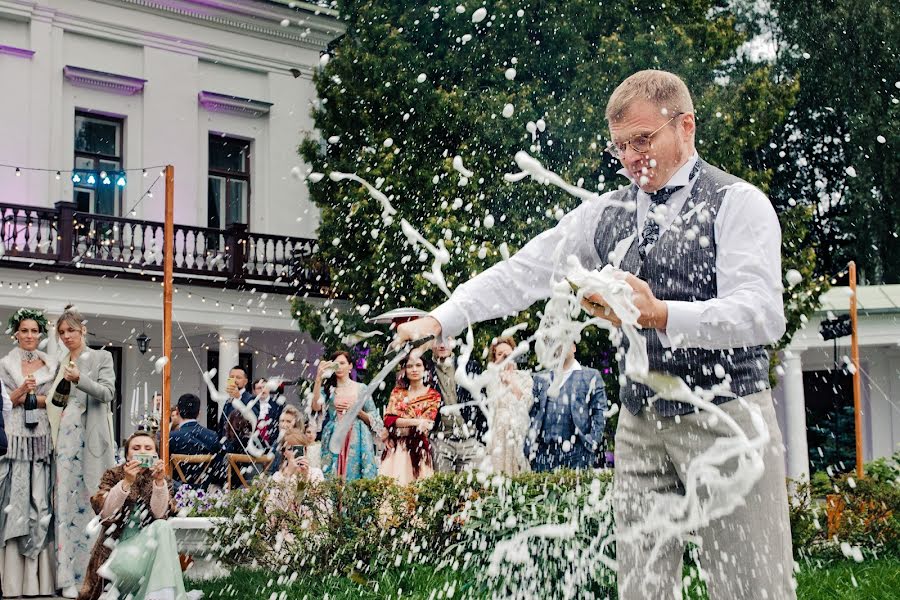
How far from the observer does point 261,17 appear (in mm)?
25594

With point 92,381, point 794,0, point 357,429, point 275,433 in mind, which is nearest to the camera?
point 92,381

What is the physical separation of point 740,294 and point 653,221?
0.45 metres

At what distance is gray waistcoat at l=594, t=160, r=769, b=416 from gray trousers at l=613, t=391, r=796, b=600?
5cm

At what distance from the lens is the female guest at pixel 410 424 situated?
10.4m

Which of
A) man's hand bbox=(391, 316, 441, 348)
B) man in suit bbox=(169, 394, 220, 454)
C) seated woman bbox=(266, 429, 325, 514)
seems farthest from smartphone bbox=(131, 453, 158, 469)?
man's hand bbox=(391, 316, 441, 348)

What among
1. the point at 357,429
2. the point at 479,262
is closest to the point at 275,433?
the point at 357,429

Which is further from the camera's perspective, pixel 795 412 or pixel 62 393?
pixel 795 412

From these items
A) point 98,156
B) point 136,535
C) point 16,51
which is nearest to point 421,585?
point 136,535

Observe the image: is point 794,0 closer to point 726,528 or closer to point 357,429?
point 357,429

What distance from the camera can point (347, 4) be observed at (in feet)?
74.4

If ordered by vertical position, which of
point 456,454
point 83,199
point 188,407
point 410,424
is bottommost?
point 456,454

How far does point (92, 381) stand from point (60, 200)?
14575mm

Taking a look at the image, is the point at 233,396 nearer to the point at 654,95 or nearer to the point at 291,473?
the point at 291,473

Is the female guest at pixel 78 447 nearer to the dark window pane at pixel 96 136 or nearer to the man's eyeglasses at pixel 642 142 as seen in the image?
the man's eyeglasses at pixel 642 142
